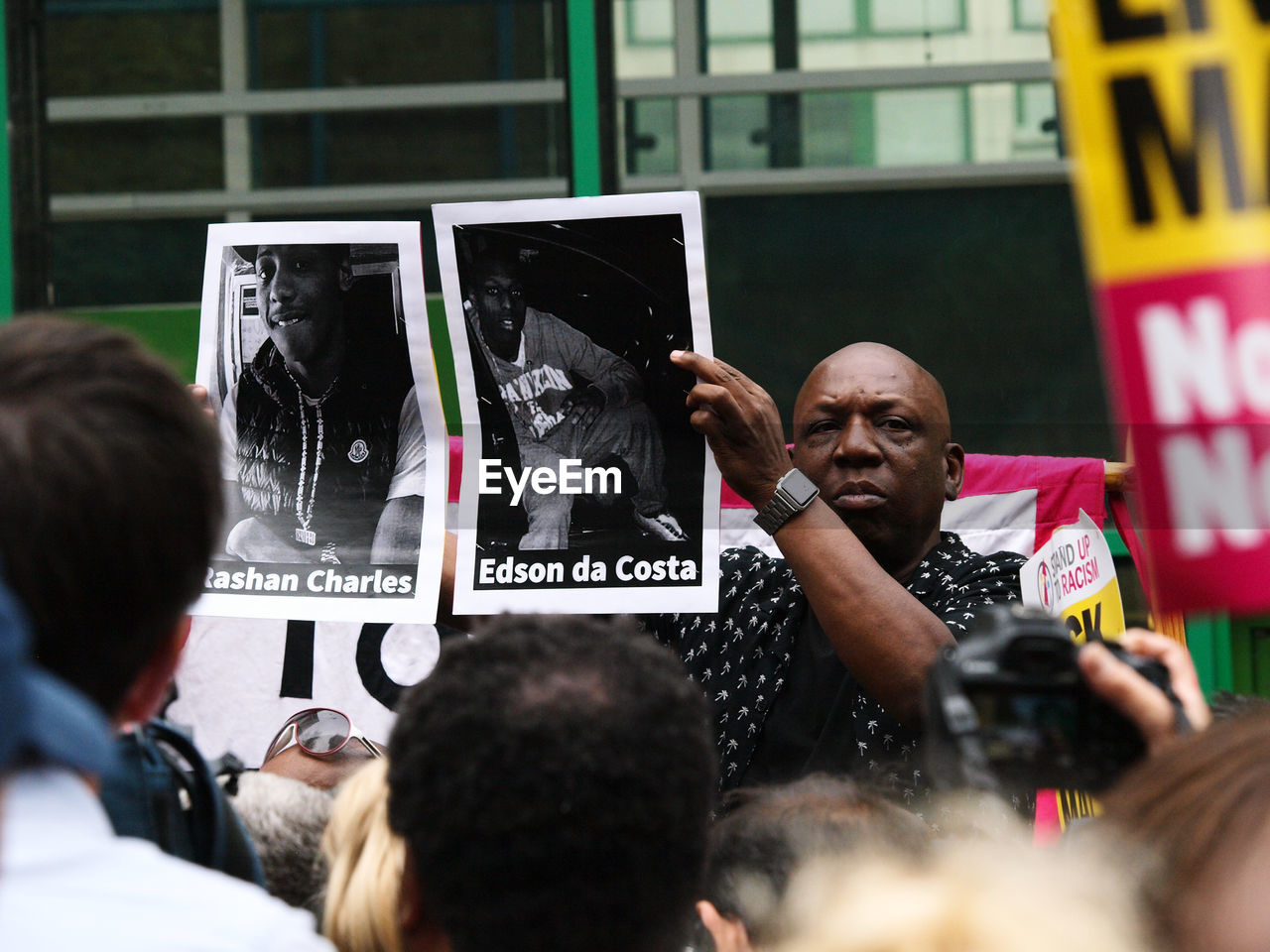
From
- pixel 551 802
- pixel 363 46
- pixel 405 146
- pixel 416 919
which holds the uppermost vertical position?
pixel 363 46

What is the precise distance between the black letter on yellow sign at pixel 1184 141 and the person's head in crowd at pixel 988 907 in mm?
522

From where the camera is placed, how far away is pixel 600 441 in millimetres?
2006

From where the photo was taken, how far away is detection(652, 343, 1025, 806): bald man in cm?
199

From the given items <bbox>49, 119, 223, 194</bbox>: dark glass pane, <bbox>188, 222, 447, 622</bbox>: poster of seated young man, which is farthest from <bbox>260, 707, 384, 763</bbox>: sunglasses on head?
<bbox>49, 119, 223, 194</bbox>: dark glass pane

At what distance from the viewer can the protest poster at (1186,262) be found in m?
1.10

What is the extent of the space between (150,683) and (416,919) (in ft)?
0.89

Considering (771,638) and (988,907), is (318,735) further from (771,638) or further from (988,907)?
(988,907)

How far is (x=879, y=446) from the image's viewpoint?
233 cm

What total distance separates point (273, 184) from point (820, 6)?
133 centimetres

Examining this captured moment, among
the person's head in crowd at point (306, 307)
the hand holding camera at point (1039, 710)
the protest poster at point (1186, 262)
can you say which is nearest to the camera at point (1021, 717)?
the hand holding camera at point (1039, 710)

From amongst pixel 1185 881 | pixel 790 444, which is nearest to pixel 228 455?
pixel 790 444

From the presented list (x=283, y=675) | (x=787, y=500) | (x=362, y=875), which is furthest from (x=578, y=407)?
(x=283, y=675)

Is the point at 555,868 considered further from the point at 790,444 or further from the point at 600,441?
the point at 790,444

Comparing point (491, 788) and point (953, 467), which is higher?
point (953, 467)
